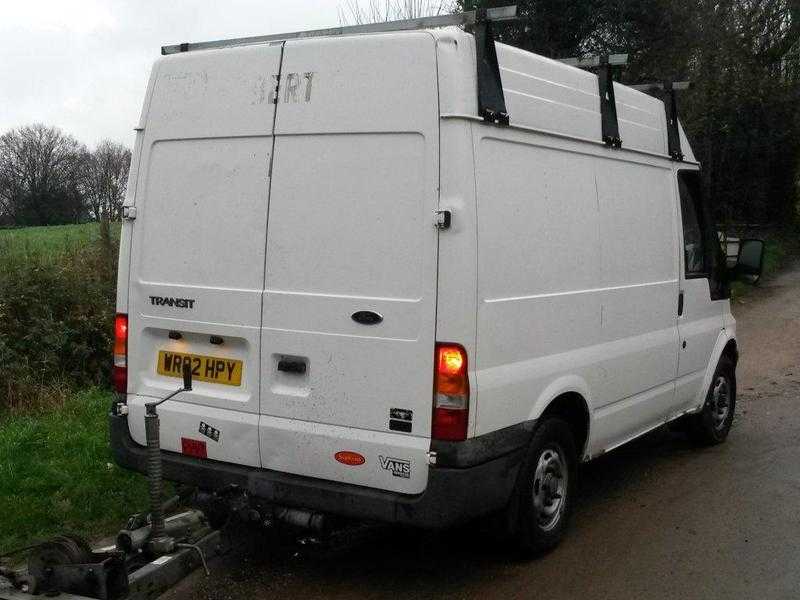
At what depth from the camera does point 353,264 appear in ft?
13.6

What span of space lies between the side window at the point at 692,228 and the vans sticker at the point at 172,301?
3.51m

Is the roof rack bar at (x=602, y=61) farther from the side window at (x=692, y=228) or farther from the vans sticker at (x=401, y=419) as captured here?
the vans sticker at (x=401, y=419)

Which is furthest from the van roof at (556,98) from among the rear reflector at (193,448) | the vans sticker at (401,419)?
the rear reflector at (193,448)

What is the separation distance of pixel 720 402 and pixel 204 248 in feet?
15.2

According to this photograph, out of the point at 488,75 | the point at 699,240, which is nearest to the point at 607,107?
the point at 488,75

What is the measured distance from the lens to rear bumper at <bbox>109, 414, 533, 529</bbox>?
13.1 feet

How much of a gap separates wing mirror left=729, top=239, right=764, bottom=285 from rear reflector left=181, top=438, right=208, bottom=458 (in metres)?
4.33

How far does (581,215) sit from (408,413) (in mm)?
1628

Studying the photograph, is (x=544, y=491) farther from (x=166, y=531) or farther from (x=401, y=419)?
(x=166, y=531)

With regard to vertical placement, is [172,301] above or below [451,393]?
above

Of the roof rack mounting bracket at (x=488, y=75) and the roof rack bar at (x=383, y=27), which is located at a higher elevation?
the roof rack bar at (x=383, y=27)

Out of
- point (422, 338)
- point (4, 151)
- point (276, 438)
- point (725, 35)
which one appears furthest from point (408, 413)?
point (4, 151)

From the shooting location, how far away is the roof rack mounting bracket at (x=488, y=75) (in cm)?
407

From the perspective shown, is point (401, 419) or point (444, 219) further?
point (401, 419)
